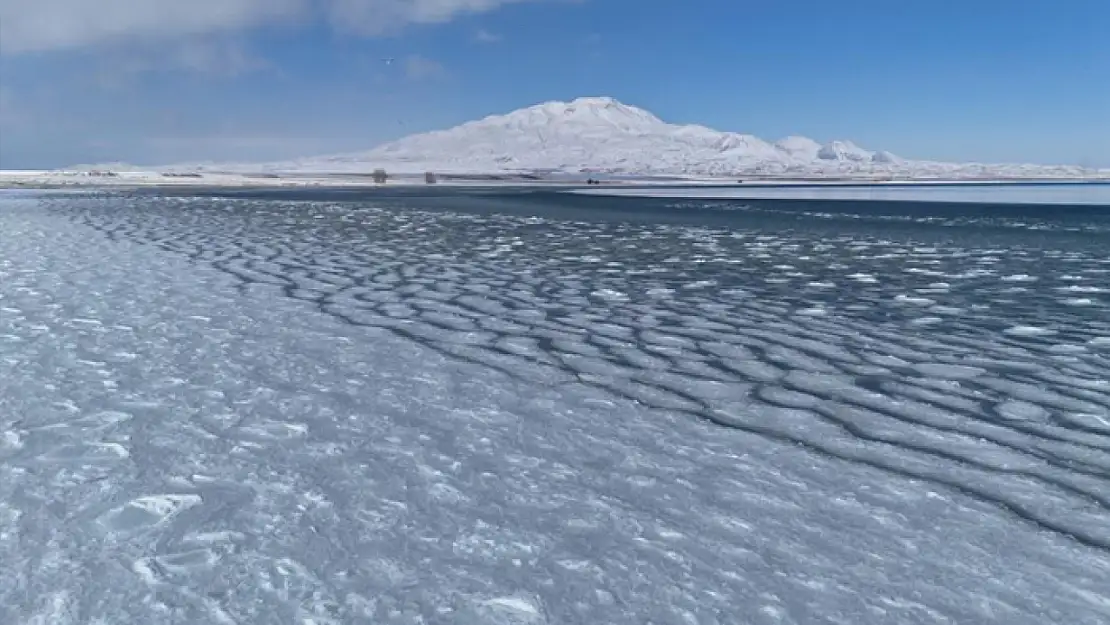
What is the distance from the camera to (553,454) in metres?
5.73

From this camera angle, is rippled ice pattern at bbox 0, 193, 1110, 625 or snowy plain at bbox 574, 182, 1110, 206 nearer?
rippled ice pattern at bbox 0, 193, 1110, 625

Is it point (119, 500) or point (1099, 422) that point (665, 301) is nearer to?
point (1099, 422)

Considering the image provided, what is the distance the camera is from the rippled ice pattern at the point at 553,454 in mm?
3945

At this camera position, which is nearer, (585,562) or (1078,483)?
(585,562)

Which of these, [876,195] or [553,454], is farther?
[876,195]

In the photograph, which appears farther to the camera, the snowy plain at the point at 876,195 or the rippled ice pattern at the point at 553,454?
the snowy plain at the point at 876,195

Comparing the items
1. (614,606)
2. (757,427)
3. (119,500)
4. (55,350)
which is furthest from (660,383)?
(55,350)

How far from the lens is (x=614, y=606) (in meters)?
3.81

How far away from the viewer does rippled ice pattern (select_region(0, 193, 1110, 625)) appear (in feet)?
12.9

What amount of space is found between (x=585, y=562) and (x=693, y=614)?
0.65m

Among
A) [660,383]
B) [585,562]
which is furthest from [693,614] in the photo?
[660,383]

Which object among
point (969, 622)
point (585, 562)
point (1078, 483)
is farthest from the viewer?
point (1078, 483)

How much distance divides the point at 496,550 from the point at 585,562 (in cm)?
46

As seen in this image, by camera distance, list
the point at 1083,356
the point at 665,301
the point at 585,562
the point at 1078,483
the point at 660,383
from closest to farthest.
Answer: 1. the point at 585,562
2. the point at 1078,483
3. the point at 660,383
4. the point at 1083,356
5. the point at 665,301
